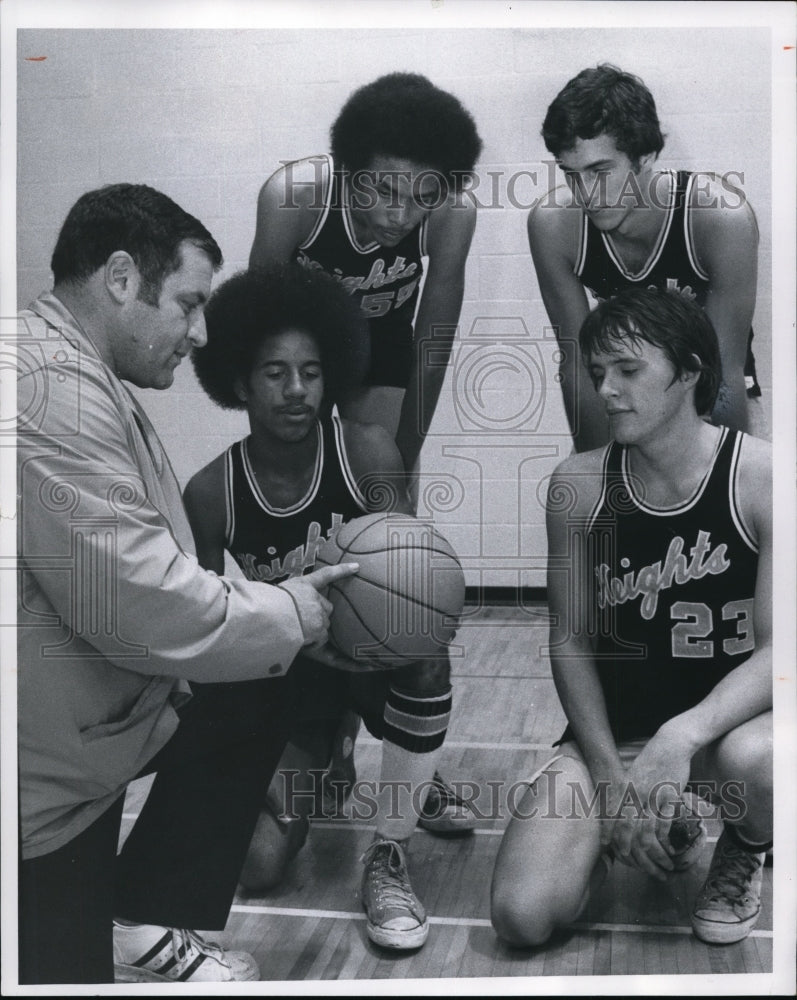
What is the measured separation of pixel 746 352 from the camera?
8.54 feet

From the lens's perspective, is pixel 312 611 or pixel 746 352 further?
pixel 746 352

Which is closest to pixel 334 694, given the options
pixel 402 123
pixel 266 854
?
pixel 266 854

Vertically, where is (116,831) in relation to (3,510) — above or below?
below

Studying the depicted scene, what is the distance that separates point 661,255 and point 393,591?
1.02 metres

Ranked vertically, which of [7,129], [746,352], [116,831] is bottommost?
[116,831]

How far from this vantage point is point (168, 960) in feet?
8.29

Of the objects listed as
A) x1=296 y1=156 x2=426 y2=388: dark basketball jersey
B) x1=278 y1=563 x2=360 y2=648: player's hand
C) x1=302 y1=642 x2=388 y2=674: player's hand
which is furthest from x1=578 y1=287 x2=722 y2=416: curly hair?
x1=302 y1=642 x2=388 y2=674: player's hand

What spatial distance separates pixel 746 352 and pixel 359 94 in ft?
3.66

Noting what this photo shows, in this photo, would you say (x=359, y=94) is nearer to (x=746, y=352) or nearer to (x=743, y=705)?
(x=746, y=352)

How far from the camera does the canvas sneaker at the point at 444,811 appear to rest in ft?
8.55

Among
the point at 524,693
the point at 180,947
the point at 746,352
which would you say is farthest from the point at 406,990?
the point at 746,352

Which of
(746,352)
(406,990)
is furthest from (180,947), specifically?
(746,352)

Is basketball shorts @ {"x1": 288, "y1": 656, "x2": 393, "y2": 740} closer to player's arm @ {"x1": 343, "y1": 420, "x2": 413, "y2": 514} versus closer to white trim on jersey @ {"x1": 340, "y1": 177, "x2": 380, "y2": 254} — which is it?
player's arm @ {"x1": 343, "y1": 420, "x2": 413, "y2": 514}

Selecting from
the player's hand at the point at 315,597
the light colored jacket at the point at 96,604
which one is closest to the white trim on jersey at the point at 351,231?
the light colored jacket at the point at 96,604
